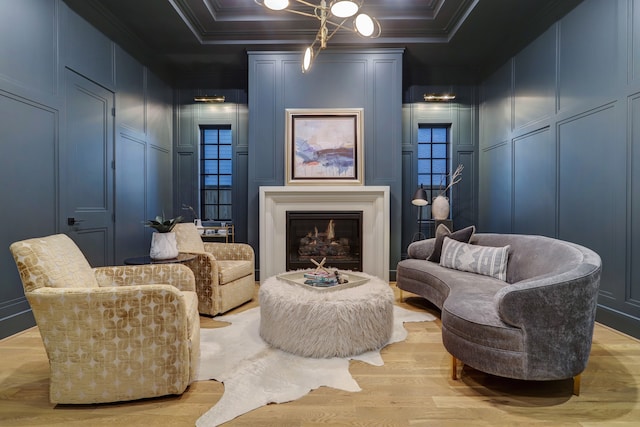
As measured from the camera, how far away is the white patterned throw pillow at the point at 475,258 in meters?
2.86

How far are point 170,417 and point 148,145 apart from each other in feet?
12.9

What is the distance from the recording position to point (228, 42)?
435cm

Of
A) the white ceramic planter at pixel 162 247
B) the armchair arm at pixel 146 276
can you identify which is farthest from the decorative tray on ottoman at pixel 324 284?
the white ceramic planter at pixel 162 247

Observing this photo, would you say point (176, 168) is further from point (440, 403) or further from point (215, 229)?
point (440, 403)

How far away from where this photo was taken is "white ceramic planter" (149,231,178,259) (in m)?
2.64

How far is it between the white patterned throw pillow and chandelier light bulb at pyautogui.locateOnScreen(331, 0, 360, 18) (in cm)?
232

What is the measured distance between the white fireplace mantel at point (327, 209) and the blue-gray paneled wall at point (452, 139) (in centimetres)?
89

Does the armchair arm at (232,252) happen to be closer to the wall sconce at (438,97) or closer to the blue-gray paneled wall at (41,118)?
the blue-gray paneled wall at (41,118)

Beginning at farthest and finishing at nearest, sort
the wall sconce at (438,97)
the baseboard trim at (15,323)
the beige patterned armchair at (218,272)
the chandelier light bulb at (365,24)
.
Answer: the wall sconce at (438,97), the beige patterned armchair at (218,272), the baseboard trim at (15,323), the chandelier light bulb at (365,24)

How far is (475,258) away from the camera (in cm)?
303

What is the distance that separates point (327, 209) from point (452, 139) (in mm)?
2481

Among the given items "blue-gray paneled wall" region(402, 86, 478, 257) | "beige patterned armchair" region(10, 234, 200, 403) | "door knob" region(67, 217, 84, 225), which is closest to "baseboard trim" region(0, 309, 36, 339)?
"door knob" region(67, 217, 84, 225)

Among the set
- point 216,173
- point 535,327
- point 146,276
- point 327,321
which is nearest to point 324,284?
point 327,321

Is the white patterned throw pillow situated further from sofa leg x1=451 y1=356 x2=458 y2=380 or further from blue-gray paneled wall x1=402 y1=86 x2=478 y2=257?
blue-gray paneled wall x1=402 y1=86 x2=478 y2=257
